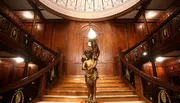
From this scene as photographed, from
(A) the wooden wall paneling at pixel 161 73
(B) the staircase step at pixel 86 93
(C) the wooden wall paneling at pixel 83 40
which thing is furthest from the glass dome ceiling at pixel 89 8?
(B) the staircase step at pixel 86 93

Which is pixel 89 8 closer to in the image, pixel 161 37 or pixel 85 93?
pixel 161 37

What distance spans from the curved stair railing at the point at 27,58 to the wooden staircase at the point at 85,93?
31cm

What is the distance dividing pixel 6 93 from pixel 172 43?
13.2 feet

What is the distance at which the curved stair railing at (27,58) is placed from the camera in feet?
7.15

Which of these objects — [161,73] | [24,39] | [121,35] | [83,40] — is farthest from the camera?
[161,73]

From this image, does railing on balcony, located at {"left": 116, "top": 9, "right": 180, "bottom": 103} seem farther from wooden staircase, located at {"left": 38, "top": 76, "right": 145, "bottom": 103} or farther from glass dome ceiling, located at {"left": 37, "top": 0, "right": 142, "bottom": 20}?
glass dome ceiling, located at {"left": 37, "top": 0, "right": 142, "bottom": 20}

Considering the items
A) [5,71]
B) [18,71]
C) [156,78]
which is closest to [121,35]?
[156,78]

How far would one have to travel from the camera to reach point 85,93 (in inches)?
137

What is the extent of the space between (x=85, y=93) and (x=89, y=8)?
5.37m

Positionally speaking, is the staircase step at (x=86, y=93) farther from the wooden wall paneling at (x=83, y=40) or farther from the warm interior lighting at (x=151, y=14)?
the warm interior lighting at (x=151, y=14)

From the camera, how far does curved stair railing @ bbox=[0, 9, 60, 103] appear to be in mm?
2178

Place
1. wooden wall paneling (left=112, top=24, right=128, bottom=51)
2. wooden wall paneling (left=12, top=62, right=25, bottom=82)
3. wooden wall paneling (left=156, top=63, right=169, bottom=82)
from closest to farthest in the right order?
wooden wall paneling (left=12, top=62, right=25, bottom=82)
wooden wall paneling (left=112, top=24, right=128, bottom=51)
wooden wall paneling (left=156, top=63, right=169, bottom=82)

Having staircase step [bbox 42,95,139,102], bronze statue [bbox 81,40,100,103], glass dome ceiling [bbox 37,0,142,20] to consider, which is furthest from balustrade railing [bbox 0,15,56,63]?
bronze statue [bbox 81,40,100,103]

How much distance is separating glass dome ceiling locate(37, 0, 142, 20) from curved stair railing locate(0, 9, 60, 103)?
2299mm
